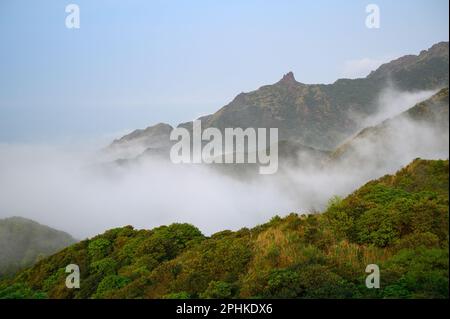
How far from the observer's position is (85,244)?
74.3 feet

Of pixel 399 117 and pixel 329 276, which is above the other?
pixel 399 117

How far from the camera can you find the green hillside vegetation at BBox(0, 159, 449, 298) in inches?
485

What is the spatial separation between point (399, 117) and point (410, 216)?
142304 mm

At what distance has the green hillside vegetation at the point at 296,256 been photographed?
485 inches

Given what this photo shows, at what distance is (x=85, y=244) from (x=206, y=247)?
27.4ft

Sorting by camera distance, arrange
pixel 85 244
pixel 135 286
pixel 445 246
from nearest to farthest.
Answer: pixel 445 246
pixel 135 286
pixel 85 244

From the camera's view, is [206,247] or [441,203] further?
[206,247]

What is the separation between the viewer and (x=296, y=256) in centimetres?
1448
